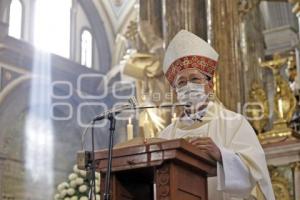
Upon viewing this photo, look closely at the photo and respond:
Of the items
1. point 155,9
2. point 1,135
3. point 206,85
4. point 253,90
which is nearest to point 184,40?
point 206,85

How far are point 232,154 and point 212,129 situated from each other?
388 mm

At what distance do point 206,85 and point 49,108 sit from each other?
10.8 m

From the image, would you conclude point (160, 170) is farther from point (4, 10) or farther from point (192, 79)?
point (4, 10)

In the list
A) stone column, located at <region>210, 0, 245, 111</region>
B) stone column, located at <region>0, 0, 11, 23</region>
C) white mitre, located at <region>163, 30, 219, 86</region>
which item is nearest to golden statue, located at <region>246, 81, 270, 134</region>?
stone column, located at <region>210, 0, 245, 111</region>

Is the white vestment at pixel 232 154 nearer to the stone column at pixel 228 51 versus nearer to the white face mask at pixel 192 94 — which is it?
the white face mask at pixel 192 94

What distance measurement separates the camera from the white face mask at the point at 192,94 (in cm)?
313

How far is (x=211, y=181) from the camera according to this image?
3137 millimetres

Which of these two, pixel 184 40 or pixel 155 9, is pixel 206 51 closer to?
pixel 184 40

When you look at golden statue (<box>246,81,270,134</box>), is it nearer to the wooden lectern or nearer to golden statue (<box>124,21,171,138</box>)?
golden statue (<box>124,21,171,138</box>)

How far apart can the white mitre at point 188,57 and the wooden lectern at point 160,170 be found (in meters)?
0.65

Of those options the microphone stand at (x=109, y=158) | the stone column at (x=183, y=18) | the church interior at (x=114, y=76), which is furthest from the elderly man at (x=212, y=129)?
the stone column at (x=183, y=18)

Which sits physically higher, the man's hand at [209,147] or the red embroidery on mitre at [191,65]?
the red embroidery on mitre at [191,65]

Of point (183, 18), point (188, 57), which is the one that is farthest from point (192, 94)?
point (183, 18)

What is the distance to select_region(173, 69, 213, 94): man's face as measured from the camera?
10.6 feet
